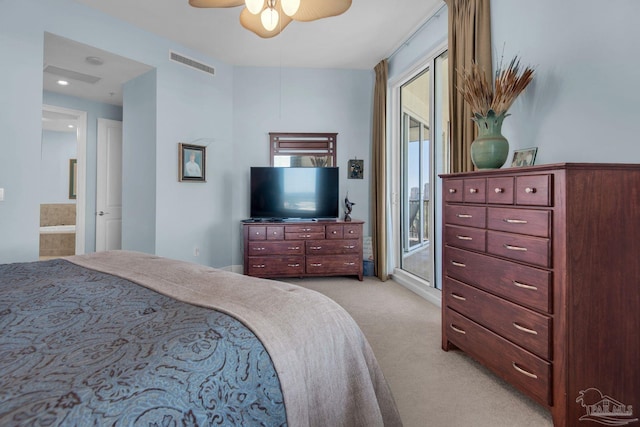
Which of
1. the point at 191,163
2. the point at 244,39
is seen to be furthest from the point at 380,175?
the point at 191,163

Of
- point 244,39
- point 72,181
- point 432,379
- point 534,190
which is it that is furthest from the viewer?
point 72,181

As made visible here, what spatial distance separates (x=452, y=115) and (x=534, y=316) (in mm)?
1795

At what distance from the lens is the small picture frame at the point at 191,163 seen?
4.04 meters

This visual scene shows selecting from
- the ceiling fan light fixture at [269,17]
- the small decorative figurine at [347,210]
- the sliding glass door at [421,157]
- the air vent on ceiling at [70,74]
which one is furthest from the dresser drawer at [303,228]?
the air vent on ceiling at [70,74]

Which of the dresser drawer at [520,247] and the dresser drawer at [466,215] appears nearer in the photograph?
the dresser drawer at [520,247]

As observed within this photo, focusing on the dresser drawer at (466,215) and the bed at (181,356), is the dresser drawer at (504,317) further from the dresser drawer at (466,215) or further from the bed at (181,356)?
the bed at (181,356)

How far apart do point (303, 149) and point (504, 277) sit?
3445 mm

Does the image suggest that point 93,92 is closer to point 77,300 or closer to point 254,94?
point 254,94

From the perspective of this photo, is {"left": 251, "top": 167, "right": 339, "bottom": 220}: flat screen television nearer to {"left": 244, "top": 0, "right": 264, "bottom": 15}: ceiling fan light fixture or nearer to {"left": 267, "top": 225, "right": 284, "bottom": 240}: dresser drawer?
{"left": 267, "top": 225, "right": 284, "bottom": 240}: dresser drawer

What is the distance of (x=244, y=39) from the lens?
3.85 metres

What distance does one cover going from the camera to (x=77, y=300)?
1067 millimetres

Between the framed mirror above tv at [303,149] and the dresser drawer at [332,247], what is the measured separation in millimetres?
1160

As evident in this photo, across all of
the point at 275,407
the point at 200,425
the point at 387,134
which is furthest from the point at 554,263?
the point at 387,134

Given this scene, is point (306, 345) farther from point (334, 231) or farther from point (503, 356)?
point (334, 231)
